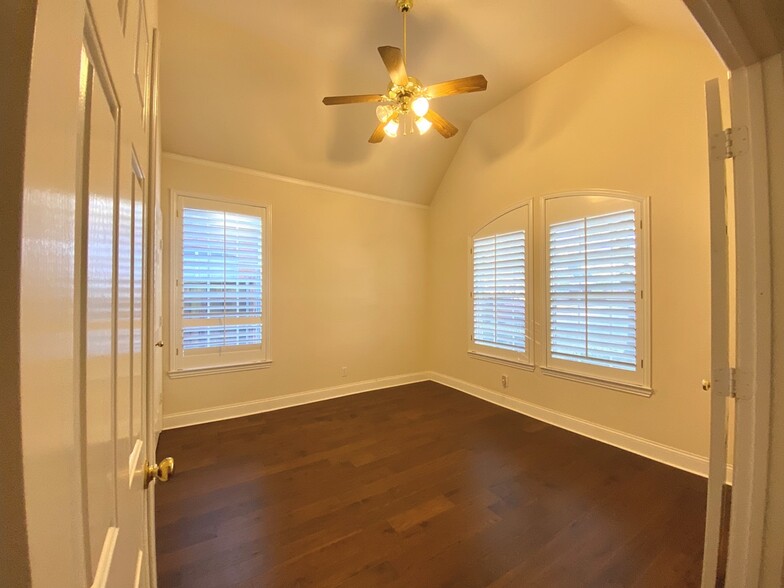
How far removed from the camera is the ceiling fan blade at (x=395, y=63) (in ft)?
6.54

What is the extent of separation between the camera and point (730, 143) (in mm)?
1155

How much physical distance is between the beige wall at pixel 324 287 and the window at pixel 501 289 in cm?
105

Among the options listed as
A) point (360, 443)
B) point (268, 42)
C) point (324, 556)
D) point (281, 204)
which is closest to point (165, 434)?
point (360, 443)

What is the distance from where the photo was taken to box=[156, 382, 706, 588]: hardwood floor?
5.13ft

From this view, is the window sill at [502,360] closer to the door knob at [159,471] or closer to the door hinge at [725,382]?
the door hinge at [725,382]

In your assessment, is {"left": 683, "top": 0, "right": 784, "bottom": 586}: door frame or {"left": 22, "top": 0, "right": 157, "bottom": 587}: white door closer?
{"left": 22, "top": 0, "right": 157, "bottom": 587}: white door

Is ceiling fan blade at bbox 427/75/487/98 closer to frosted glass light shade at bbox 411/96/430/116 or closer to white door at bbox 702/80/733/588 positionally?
frosted glass light shade at bbox 411/96/430/116

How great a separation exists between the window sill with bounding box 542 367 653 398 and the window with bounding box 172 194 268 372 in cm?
314

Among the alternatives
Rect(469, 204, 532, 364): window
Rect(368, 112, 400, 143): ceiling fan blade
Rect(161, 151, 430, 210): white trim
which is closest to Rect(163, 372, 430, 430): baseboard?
Rect(469, 204, 532, 364): window

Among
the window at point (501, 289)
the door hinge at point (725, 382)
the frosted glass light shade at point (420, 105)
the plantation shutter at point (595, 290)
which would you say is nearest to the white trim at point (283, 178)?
the window at point (501, 289)

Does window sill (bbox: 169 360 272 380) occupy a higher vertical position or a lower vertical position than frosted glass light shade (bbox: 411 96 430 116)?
lower

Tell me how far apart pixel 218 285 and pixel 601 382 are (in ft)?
12.7

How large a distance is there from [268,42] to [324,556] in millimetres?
3671

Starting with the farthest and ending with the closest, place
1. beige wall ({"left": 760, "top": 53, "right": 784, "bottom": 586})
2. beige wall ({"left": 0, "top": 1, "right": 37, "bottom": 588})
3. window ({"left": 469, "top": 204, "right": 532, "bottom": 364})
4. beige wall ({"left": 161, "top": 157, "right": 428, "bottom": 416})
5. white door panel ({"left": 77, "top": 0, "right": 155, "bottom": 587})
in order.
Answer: window ({"left": 469, "top": 204, "right": 532, "bottom": 364})
beige wall ({"left": 161, "top": 157, "right": 428, "bottom": 416})
beige wall ({"left": 760, "top": 53, "right": 784, "bottom": 586})
white door panel ({"left": 77, "top": 0, "right": 155, "bottom": 587})
beige wall ({"left": 0, "top": 1, "right": 37, "bottom": 588})
